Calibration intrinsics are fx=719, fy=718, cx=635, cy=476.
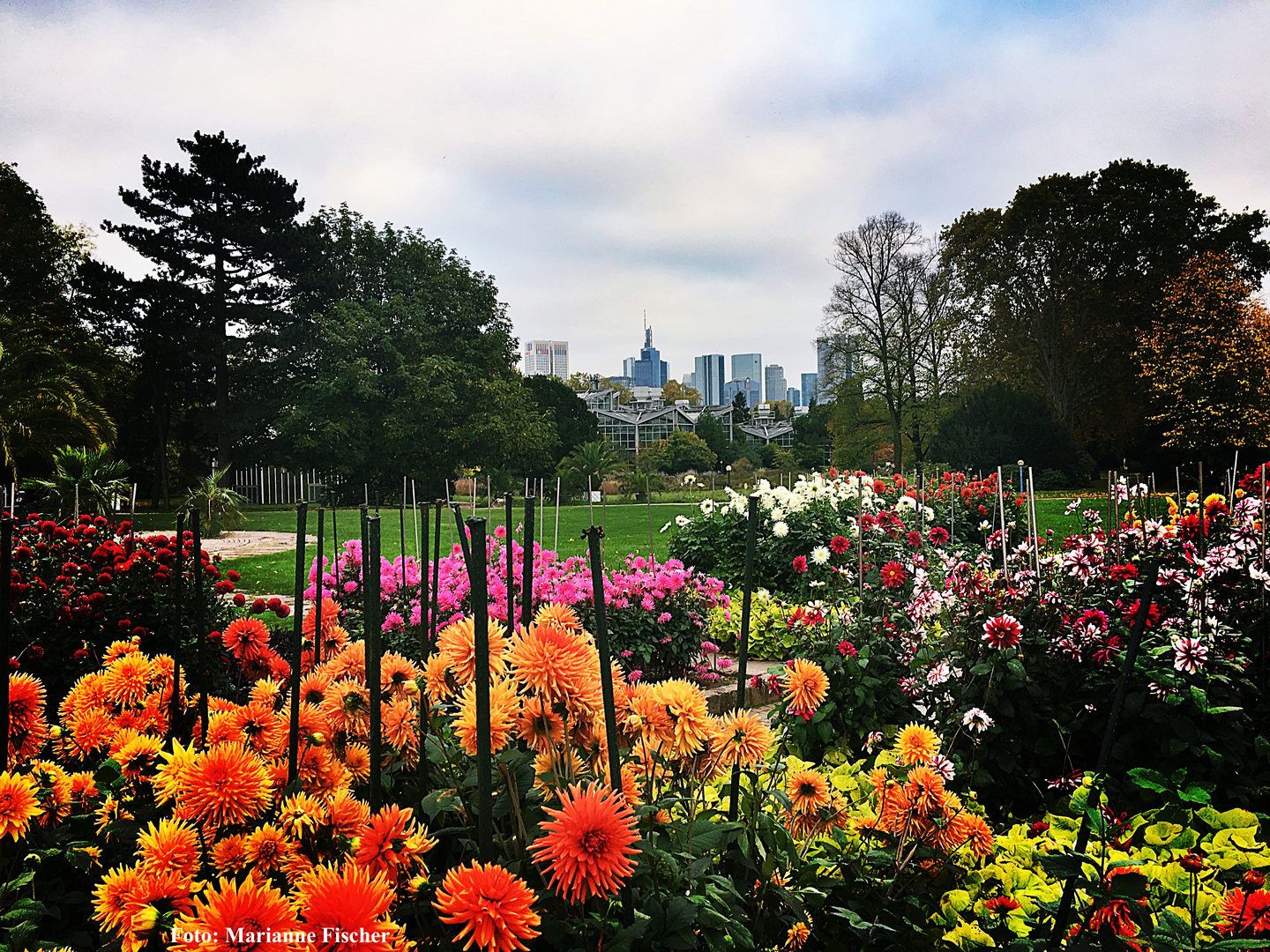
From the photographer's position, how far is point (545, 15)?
5.70m

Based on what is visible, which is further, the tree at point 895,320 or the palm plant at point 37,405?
the tree at point 895,320

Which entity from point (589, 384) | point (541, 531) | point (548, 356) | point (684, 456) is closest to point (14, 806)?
point (541, 531)

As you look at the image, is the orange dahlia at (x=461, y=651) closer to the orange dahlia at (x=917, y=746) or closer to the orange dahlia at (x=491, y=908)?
the orange dahlia at (x=491, y=908)

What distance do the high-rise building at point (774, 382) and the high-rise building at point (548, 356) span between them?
169 feet

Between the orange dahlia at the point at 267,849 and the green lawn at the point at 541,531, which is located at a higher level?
the orange dahlia at the point at 267,849

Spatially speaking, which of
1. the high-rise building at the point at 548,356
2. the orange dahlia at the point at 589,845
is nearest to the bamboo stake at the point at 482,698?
the orange dahlia at the point at 589,845

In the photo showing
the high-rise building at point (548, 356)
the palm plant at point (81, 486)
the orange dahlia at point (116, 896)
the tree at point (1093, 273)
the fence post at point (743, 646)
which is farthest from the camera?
the high-rise building at point (548, 356)

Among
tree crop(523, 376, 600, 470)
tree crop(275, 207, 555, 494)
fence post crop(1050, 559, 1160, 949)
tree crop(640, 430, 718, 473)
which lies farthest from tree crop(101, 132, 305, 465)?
fence post crop(1050, 559, 1160, 949)

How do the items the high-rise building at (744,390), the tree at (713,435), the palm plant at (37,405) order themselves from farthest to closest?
the high-rise building at (744,390), the tree at (713,435), the palm plant at (37,405)

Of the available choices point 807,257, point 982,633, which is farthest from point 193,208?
point 982,633

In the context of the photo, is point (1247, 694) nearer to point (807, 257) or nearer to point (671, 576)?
point (671, 576)

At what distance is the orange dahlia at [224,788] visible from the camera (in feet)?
2.73

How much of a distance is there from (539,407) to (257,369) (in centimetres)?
1508

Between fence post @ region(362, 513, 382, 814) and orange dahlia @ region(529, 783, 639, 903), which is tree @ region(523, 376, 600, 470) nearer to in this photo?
fence post @ region(362, 513, 382, 814)
